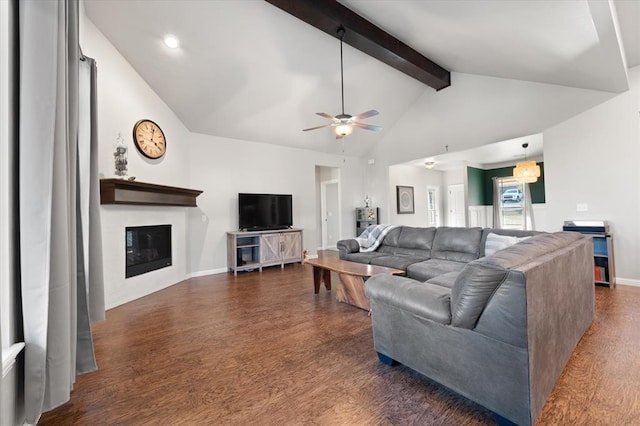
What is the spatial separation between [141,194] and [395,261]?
3626 mm

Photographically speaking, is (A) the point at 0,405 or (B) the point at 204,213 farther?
(B) the point at 204,213

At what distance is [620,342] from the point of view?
233cm

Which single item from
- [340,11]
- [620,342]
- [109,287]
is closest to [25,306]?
[109,287]

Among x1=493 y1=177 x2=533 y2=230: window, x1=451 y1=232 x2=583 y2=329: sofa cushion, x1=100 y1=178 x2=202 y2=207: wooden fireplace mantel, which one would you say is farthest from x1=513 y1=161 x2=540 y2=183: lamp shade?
x1=100 y1=178 x2=202 y2=207: wooden fireplace mantel

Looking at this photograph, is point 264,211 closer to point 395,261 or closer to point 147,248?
point 147,248

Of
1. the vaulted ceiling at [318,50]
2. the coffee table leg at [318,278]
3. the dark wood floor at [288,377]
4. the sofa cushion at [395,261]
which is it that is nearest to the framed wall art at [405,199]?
the vaulted ceiling at [318,50]

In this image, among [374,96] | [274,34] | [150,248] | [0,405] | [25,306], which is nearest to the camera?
[0,405]

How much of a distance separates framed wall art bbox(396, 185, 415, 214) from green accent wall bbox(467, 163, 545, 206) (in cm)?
152

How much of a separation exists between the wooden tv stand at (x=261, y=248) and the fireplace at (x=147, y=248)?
1.20m

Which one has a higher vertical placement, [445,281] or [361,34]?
[361,34]

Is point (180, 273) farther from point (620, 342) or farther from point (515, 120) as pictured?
point (515, 120)

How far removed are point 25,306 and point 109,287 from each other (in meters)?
2.86

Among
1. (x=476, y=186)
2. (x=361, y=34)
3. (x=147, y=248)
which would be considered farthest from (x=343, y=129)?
(x=476, y=186)

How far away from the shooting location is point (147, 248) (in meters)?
4.31
